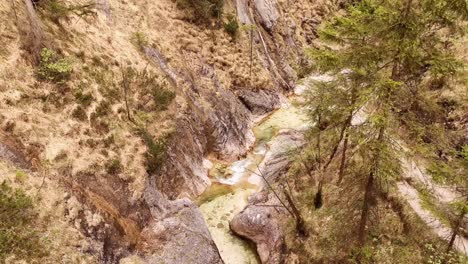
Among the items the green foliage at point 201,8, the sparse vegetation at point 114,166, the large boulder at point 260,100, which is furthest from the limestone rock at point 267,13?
the sparse vegetation at point 114,166

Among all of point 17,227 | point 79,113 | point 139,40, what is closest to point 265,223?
point 79,113

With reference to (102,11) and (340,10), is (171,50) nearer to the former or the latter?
(102,11)

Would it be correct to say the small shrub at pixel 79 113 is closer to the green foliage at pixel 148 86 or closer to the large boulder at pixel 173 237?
the green foliage at pixel 148 86

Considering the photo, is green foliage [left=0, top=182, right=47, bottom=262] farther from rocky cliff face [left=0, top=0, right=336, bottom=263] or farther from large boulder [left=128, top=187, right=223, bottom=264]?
large boulder [left=128, top=187, right=223, bottom=264]

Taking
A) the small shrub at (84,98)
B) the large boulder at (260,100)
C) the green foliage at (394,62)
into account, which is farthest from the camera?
the large boulder at (260,100)

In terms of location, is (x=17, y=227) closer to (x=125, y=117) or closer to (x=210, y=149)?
(x=125, y=117)

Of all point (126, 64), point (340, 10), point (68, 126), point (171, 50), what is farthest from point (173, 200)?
point (340, 10)

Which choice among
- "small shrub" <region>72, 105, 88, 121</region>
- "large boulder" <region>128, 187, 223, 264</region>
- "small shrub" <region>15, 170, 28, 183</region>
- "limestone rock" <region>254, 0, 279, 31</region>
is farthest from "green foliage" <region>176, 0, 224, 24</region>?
"small shrub" <region>15, 170, 28, 183</region>
